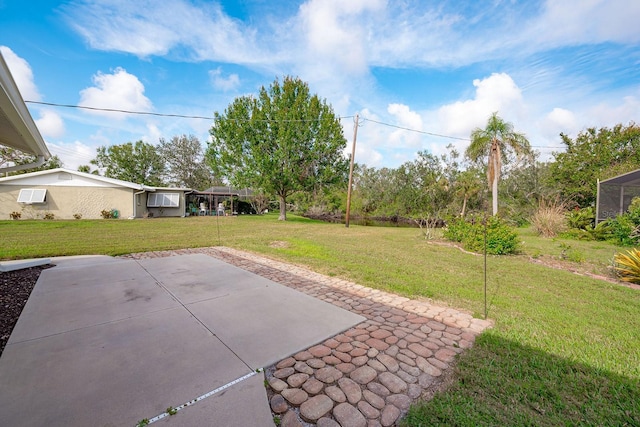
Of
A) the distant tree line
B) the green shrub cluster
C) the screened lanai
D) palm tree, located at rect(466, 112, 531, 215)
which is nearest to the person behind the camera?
the green shrub cluster

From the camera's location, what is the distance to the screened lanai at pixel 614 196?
10969mm

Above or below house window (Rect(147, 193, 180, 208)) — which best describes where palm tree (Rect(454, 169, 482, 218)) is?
above

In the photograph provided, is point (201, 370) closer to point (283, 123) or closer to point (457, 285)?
point (457, 285)

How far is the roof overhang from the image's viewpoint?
9.38 feet

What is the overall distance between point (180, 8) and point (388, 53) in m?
7.70

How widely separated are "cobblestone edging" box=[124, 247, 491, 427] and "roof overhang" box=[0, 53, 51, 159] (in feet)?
13.3

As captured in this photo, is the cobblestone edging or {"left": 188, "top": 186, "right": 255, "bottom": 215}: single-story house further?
{"left": 188, "top": 186, "right": 255, "bottom": 215}: single-story house

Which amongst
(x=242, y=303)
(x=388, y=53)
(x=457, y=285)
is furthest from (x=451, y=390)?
(x=388, y=53)

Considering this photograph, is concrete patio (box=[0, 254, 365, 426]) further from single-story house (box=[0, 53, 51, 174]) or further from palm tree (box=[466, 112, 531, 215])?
palm tree (box=[466, 112, 531, 215])

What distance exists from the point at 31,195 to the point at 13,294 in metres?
18.3

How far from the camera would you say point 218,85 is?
42.4ft

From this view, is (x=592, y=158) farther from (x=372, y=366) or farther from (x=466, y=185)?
(x=372, y=366)

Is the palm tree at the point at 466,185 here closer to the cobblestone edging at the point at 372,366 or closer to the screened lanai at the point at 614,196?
the screened lanai at the point at 614,196

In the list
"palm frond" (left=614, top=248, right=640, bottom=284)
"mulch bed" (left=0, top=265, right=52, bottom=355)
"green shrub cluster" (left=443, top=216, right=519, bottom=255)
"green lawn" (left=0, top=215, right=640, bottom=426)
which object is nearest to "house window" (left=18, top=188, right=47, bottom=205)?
"green lawn" (left=0, top=215, right=640, bottom=426)
